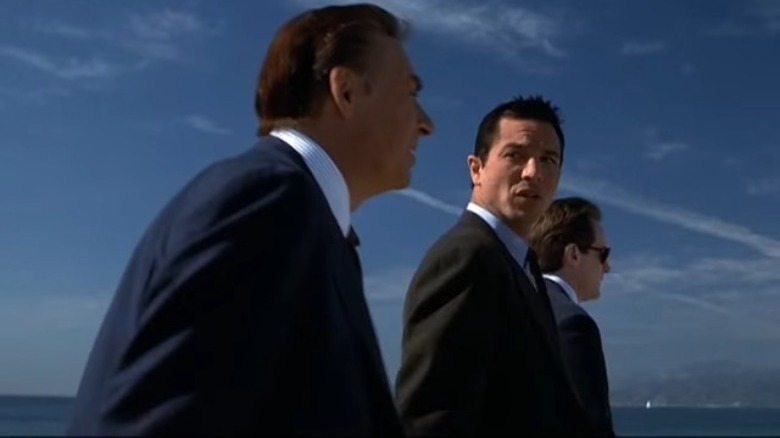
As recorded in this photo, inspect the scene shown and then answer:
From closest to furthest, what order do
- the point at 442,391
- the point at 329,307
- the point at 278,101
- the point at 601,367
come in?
1. the point at 329,307
2. the point at 278,101
3. the point at 442,391
4. the point at 601,367

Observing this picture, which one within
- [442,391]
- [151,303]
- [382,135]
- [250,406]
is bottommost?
[250,406]

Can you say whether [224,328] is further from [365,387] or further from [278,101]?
[278,101]

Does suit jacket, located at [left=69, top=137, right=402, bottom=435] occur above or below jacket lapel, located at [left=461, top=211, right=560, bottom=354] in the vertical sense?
below

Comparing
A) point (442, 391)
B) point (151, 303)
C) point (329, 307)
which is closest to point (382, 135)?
point (329, 307)

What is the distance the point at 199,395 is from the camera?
1473mm

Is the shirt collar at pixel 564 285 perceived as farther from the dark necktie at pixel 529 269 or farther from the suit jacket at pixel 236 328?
the suit jacket at pixel 236 328

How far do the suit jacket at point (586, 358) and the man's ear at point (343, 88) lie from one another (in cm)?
227

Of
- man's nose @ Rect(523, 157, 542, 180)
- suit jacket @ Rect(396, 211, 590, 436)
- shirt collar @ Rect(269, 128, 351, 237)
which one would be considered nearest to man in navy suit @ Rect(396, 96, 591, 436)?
suit jacket @ Rect(396, 211, 590, 436)

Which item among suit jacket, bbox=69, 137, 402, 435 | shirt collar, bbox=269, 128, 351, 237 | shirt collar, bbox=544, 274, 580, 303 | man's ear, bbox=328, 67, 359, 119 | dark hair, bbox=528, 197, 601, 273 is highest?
dark hair, bbox=528, 197, 601, 273

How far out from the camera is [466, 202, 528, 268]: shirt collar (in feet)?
11.2

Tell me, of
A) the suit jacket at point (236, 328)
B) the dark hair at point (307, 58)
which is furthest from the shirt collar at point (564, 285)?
the suit jacket at point (236, 328)

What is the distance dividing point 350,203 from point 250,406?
0.59 metres

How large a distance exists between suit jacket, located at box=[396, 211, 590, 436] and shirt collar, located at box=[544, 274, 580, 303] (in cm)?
144

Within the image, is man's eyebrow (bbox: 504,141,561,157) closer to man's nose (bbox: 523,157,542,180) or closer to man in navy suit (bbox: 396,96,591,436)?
man's nose (bbox: 523,157,542,180)
